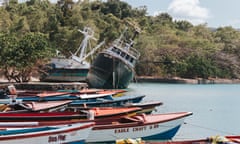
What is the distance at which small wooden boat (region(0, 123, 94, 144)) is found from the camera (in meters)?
9.98

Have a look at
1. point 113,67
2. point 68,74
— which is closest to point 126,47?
point 113,67

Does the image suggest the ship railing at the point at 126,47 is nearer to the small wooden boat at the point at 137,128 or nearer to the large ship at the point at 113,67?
the large ship at the point at 113,67

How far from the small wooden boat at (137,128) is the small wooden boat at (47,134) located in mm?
1620

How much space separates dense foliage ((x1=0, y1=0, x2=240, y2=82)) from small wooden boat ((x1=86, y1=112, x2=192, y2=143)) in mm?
23464

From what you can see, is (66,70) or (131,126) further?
(66,70)

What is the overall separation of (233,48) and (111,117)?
226 ft

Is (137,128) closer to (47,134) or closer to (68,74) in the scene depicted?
(47,134)

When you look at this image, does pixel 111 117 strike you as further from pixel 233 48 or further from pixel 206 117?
pixel 233 48

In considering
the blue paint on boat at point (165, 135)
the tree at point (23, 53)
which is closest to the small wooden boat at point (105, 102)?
the blue paint on boat at point (165, 135)

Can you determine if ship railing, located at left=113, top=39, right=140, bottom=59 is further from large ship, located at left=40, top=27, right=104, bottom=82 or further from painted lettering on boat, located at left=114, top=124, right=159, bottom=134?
painted lettering on boat, located at left=114, top=124, right=159, bottom=134

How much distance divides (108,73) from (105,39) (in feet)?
74.2

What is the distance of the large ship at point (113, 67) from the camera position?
3872cm

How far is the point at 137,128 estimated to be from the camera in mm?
13617

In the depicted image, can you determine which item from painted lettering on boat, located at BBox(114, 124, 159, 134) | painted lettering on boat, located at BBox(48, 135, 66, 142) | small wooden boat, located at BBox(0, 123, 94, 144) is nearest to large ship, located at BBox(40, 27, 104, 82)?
painted lettering on boat, located at BBox(114, 124, 159, 134)
